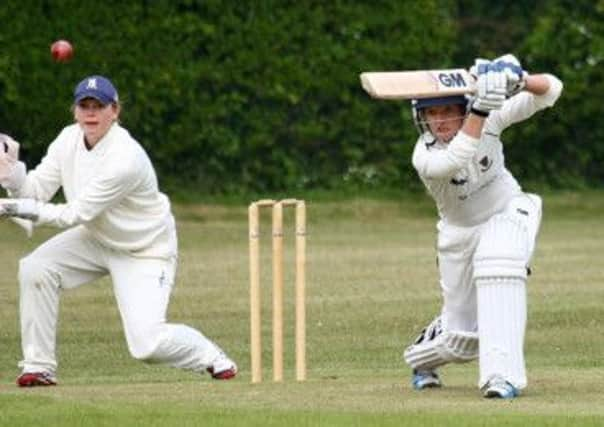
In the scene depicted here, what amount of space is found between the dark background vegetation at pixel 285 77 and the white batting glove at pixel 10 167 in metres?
10.6

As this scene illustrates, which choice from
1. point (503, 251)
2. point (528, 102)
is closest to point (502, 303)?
point (503, 251)

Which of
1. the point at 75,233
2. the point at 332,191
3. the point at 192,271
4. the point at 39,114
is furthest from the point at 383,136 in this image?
the point at 75,233

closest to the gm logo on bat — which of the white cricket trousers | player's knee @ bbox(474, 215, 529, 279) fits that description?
player's knee @ bbox(474, 215, 529, 279)

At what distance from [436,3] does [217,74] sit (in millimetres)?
2343

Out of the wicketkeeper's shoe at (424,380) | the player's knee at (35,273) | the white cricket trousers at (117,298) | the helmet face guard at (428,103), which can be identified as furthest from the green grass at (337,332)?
the helmet face guard at (428,103)

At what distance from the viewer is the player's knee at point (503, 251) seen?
8.65 m

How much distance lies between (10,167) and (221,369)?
1278 mm

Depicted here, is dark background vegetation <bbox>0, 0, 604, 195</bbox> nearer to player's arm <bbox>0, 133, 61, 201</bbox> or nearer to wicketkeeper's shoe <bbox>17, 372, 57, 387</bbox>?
player's arm <bbox>0, 133, 61, 201</bbox>

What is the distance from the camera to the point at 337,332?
13383 mm

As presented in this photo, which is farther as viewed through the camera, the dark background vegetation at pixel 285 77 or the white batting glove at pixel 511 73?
the dark background vegetation at pixel 285 77

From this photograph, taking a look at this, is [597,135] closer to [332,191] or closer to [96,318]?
[332,191]

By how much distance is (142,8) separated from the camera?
21.1 meters

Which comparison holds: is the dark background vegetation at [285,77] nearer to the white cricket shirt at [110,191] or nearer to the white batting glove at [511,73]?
the white cricket shirt at [110,191]

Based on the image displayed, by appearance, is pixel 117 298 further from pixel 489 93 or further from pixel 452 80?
pixel 489 93
